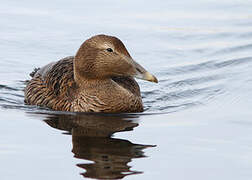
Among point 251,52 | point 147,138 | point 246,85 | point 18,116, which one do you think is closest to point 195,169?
point 147,138

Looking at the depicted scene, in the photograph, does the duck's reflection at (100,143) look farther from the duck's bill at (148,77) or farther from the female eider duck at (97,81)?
the duck's bill at (148,77)

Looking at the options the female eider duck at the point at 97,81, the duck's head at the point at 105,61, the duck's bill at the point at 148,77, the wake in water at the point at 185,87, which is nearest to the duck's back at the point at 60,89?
the female eider duck at the point at 97,81

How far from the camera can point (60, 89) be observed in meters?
11.0

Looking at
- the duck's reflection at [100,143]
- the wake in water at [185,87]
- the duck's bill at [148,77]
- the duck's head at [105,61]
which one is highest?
the duck's head at [105,61]

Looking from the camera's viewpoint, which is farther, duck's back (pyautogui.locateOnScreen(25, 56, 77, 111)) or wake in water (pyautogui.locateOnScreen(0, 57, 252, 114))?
wake in water (pyautogui.locateOnScreen(0, 57, 252, 114))

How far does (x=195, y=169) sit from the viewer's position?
7.88m

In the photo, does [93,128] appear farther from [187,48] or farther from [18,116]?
[187,48]

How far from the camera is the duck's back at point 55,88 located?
10945mm

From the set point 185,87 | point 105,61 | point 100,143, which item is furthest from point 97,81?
point 185,87

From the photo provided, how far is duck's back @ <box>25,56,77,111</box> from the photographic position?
431 inches

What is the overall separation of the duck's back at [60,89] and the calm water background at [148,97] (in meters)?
0.23

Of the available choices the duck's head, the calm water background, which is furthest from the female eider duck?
the calm water background

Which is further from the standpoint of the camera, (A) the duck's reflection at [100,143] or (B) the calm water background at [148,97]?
(B) the calm water background at [148,97]

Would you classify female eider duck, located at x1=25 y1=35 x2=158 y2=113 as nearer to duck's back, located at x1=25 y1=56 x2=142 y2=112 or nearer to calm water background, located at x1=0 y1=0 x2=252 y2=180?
duck's back, located at x1=25 y1=56 x2=142 y2=112
